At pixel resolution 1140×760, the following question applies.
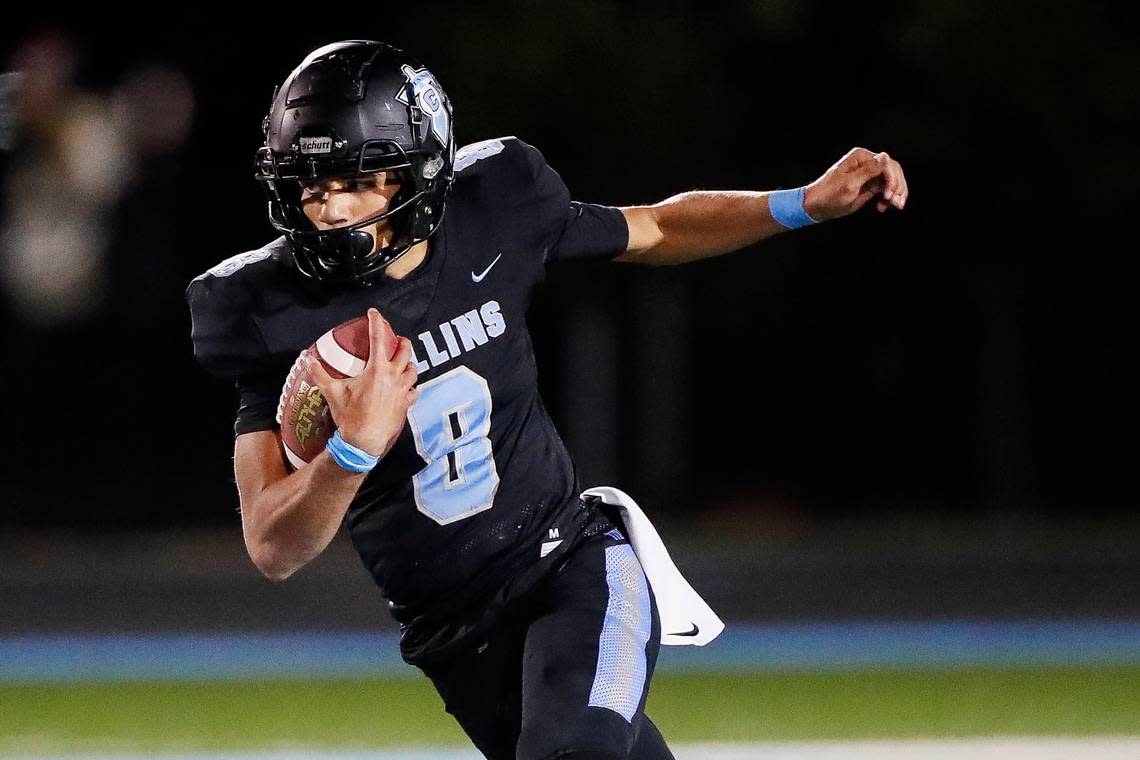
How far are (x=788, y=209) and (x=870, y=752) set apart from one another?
2.25 m

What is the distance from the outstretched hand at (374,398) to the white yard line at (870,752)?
2.65 m

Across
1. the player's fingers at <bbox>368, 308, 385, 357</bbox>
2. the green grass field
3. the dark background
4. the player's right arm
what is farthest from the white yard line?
the dark background

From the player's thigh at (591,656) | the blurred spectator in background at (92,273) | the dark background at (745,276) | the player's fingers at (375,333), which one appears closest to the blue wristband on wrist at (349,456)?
the player's fingers at (375,333)

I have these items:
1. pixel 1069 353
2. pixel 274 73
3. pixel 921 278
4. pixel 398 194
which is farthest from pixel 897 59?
pixel 398 194

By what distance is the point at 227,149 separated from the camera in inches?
472

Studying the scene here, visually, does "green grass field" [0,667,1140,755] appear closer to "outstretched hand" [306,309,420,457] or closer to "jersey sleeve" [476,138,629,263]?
"jersey sleeve" [476,138,629,263]

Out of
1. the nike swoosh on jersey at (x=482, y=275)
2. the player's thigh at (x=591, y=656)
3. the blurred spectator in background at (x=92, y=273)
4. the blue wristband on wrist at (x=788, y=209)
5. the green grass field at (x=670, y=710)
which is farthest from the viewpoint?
the blurred spectator in background at (x=92, y=273)

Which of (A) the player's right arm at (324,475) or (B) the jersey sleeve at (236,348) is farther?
(B) the jersey sleeve at (236,348)

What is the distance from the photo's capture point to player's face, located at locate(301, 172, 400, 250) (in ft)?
10.7

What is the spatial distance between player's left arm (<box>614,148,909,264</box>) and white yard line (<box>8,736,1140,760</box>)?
206cm

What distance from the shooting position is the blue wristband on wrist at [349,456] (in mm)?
2930

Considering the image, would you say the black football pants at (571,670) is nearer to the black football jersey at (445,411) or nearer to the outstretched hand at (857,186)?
the black football jersey at (445,411)

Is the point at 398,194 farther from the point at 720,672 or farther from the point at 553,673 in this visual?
the point at 720,672

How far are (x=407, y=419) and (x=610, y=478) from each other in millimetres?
7837
